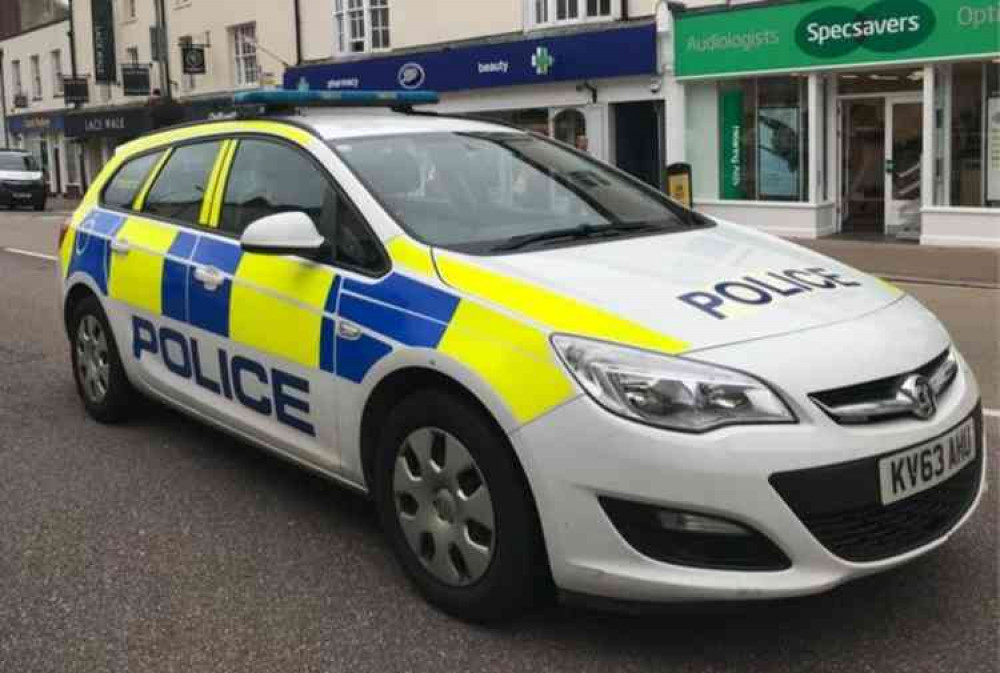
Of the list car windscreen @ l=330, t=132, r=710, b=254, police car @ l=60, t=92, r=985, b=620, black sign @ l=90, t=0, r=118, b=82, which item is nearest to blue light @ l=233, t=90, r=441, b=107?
police car @ l=60, t=92, r=985, b=620

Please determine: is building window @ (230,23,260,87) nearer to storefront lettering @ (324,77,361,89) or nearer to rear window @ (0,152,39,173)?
storefront lettering @ (324,77,361,89)

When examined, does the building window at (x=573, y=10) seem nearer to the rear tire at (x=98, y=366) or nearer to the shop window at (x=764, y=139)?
the shop window at (x=764, y=139)

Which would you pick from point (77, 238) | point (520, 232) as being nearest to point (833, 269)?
point (520, 232)

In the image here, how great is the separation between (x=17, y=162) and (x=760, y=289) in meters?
33.6

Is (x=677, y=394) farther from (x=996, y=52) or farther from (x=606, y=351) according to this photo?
(x=996, y=52)

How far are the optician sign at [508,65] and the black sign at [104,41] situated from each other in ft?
39.8

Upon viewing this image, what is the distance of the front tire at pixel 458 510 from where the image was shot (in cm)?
327

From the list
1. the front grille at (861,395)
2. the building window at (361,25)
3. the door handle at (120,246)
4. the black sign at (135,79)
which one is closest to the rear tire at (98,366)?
the door handle at (120,246)

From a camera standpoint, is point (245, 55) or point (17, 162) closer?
point (245, 55)

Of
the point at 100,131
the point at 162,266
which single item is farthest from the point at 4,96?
the point at 162,266

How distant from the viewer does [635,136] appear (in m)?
20.6

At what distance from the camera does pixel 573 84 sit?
20.3 metres

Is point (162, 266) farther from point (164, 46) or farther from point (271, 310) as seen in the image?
point (164, 46)

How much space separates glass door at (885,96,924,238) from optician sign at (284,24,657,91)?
4101 millimetres
